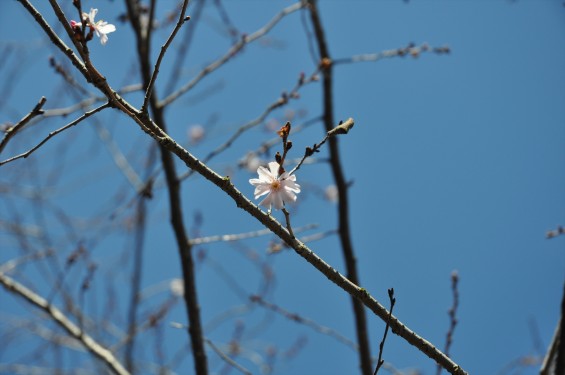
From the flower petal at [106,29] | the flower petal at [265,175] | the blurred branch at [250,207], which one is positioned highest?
the flower petal at [106,29]

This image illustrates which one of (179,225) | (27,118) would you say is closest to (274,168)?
(27,118)

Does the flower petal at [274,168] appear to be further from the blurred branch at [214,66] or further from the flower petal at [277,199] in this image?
the blurred branch at [214,66]

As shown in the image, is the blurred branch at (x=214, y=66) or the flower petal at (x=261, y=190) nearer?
the flower petal at (x=261, y=190)

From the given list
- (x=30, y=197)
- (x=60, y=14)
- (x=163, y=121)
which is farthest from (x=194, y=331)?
(x=30, y=197)

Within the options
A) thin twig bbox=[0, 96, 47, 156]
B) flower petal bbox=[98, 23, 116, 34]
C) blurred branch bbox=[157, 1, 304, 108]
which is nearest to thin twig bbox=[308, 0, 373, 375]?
blurred branch bbox=[157, 1, 304, 108]

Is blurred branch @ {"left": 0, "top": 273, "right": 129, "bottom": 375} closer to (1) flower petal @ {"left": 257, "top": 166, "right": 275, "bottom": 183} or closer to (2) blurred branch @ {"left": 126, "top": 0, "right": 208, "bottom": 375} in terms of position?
(2) blurred branch @ {"left": 126, "top": 0, "right": 208, "bottom": 375}

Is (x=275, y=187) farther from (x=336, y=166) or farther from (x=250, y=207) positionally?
(x=336, y=166)

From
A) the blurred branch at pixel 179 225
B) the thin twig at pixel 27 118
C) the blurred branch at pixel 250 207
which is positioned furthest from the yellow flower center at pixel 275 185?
the blurred branch at pixel 179 225

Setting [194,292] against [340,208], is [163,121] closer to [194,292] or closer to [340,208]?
[194,292]
